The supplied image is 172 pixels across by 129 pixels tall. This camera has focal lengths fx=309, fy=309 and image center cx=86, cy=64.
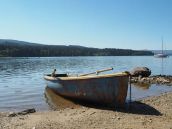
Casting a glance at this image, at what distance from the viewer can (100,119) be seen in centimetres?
1361

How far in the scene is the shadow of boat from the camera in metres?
15.6

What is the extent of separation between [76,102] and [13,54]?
138m

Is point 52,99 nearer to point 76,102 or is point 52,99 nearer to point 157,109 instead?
point 76,102

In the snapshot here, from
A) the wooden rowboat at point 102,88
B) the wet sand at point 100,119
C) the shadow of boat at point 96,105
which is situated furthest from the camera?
the wooden rowboat at point 102,88

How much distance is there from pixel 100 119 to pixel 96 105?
4110mm

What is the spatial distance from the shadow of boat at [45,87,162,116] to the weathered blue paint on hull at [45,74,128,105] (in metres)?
0.35

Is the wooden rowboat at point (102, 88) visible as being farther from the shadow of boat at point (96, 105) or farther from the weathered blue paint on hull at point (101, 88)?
the shadow of boat at point (96, 105)

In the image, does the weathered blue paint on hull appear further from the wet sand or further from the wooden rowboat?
the wet sand

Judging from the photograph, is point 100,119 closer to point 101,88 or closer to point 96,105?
point 101,88

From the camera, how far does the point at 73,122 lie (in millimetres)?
13266

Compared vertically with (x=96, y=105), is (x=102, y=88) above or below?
above

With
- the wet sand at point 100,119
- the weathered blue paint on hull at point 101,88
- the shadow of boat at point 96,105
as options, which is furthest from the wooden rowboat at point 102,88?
the wet sand at point 100,119

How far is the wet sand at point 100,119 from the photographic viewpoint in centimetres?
1243

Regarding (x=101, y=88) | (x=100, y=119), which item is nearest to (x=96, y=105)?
(x=101, y=88)
